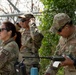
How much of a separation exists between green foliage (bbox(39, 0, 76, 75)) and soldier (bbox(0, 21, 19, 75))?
3038 millimetres

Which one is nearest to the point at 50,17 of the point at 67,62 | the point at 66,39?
the point at 66,39

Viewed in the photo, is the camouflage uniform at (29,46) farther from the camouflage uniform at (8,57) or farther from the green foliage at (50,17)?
the green foliage at (50,17)

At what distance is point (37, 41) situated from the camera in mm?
6457

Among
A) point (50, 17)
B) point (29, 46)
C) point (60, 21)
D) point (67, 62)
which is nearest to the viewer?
point (67, 62)

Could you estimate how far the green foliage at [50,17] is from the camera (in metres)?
8.22

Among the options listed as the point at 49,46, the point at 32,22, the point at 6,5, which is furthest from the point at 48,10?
the point at 6,5

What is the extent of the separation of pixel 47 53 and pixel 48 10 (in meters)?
1.00

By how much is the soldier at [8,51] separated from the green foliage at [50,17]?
Answer: 9.97 ft

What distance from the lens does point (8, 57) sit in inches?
197

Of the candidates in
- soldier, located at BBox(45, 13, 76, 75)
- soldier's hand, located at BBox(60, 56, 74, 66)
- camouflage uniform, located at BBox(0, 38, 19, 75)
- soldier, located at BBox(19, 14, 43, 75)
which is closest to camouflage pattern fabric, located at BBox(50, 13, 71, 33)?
soldier, located at BBox(45, 13, 76, 75)

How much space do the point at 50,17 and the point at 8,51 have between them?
11.6 feet

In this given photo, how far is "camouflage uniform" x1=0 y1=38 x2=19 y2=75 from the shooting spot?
4977 mm

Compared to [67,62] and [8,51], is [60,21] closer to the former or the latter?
[67,62]

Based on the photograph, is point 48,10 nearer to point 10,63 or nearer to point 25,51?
point 25,51
